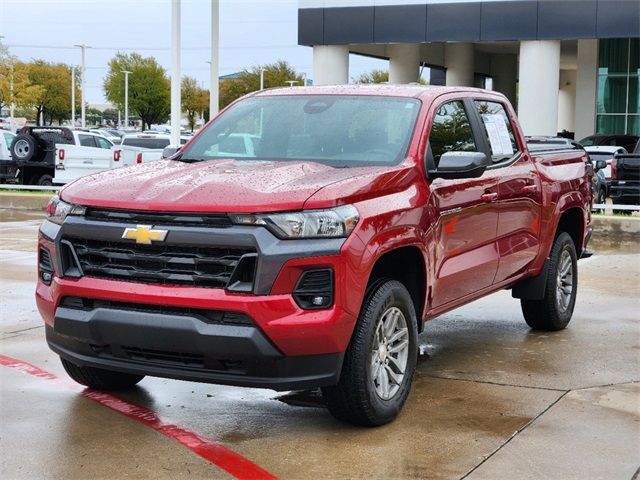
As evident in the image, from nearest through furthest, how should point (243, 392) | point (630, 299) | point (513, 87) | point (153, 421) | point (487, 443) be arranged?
point (487, 443), point (153, 421), point (243, 392), point (630, 299), point (513, 87)

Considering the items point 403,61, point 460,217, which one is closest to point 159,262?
point 460,217

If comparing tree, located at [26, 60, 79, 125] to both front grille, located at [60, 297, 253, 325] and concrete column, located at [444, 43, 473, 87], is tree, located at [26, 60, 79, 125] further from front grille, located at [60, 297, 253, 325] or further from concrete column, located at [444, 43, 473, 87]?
front grille, located at [60, 297, 253, 325]

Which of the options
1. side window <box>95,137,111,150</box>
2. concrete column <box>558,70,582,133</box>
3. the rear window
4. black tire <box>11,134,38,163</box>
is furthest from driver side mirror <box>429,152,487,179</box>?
concrete column <box>558,70,582,133</box>

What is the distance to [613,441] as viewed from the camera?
212 inches

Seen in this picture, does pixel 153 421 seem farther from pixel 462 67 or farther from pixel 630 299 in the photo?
pixel 462 67

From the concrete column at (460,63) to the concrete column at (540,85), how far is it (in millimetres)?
9169

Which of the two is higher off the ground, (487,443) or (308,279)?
(308,279)

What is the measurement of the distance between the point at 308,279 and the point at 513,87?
51.4 meters

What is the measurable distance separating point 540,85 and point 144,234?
33166 mm

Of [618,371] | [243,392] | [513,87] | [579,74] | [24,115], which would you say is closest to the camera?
[243,392]

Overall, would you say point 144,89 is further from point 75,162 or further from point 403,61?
point 75,162

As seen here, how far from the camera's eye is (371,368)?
5375 mm

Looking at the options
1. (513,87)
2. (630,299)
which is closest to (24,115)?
(513,87)

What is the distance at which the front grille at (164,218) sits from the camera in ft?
16.5
